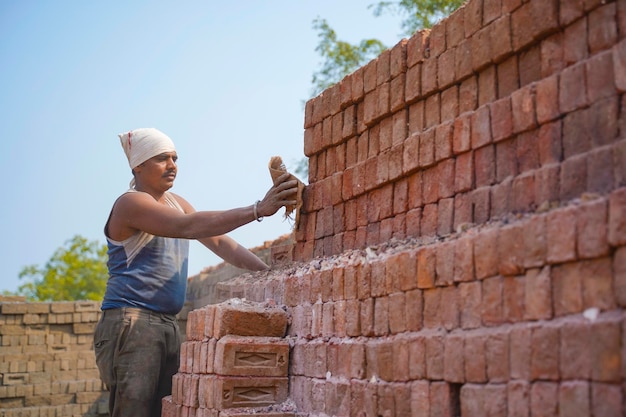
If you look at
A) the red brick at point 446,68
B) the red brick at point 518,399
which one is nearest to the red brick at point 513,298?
the red brick at point 518,399

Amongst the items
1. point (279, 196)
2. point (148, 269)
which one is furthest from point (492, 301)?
point (148, 269)

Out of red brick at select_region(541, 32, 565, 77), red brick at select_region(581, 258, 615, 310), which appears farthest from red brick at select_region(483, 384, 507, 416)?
red brick at select_region(541, 32, 565, 77)

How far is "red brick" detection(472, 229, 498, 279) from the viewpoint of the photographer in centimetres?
307

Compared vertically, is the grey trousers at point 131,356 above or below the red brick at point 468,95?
below

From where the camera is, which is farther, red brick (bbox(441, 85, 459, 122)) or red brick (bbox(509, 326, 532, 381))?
red brick (bbox(441, 85, 459, 122))

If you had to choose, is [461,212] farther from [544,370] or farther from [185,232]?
[185,232]

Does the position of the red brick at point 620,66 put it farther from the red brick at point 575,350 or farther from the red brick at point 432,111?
the red brick at point 432,111

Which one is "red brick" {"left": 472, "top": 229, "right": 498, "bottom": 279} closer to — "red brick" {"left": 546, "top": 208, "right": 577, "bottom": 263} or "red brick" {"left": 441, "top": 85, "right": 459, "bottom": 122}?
"red brick" {"left": 546, "top": 208, "right": 577, "bottom": 263}

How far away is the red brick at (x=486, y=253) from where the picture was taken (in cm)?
307

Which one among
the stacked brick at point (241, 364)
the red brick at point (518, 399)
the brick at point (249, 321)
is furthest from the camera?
the brick at point (249, 321)

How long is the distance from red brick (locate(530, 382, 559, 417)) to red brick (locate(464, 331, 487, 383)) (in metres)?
0.28

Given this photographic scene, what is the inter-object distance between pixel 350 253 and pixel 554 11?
182cm

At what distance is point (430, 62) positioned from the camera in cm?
400

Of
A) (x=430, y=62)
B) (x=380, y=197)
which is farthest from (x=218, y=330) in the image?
(x=430, y=62)
